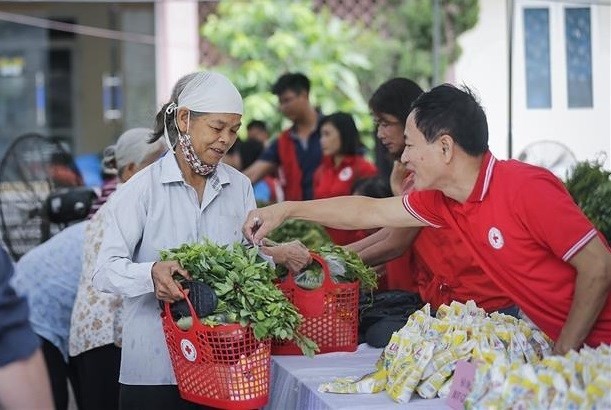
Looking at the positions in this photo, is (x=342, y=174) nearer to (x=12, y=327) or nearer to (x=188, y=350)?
(x=188, y=350)


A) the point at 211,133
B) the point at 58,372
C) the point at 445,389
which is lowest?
the point at 58,372

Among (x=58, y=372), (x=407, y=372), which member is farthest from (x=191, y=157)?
(x=58, y=372)

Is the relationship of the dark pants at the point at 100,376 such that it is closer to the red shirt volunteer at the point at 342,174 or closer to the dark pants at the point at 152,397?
the dark pants at the point at 152,397

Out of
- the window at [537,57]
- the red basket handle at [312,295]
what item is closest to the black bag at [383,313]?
the red basket handle at [312,295]

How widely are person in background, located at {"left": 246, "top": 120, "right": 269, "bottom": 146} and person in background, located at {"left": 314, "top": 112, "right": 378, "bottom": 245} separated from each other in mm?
3604

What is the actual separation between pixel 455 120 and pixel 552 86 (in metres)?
3.33

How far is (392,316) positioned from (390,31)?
8.33 metres

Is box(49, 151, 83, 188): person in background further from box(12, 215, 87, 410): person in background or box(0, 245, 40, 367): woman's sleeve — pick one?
box(0, 245, 40, 367): woman's sleeve

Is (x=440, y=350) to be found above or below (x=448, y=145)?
below

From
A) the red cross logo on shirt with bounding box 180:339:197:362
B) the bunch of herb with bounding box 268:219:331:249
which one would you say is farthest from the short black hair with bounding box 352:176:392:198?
the red cross logo on shirt with bounding box 180:339:197:362

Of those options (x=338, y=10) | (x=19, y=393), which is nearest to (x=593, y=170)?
(x=19, y=393)

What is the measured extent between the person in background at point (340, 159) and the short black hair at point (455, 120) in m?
3.72

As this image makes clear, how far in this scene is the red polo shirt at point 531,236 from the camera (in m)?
3.16

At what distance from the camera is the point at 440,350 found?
3.31 metres
